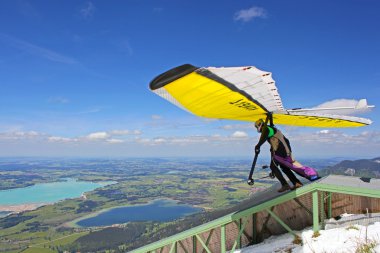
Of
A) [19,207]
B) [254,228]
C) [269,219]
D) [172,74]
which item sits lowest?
[19,207]

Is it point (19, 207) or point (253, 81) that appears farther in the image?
point (19, 207)

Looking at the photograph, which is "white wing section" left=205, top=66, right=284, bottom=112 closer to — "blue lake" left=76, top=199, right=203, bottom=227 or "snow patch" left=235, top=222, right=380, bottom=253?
"snow patch" left=235, top=222, right=380, bottom=253

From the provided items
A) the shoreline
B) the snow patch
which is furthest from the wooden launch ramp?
the shoreline

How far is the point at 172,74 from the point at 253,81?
45.3 inches

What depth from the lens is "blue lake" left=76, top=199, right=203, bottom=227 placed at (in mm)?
144250

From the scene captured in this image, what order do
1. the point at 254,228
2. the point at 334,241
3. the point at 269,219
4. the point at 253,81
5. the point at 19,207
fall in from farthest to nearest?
the point at 19,207 → the point at 254,228 → the point at 269,219 → the point at 334,241 → the point at 253,81

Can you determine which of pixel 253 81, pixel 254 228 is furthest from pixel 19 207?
pixel 253 81

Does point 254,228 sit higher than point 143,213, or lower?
higher

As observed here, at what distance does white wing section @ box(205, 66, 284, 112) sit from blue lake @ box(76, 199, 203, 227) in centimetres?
14112

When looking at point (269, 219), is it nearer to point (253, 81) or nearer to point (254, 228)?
point (254, 228)

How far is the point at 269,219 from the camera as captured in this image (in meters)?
8.13

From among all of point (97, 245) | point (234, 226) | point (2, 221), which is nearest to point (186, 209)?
point (97, 245)

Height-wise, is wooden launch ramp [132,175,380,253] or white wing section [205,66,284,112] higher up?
white wing section [205,66,284,112]

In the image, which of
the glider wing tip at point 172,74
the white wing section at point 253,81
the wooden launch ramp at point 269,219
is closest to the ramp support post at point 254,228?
the wooden launch ramp at point 269,219
